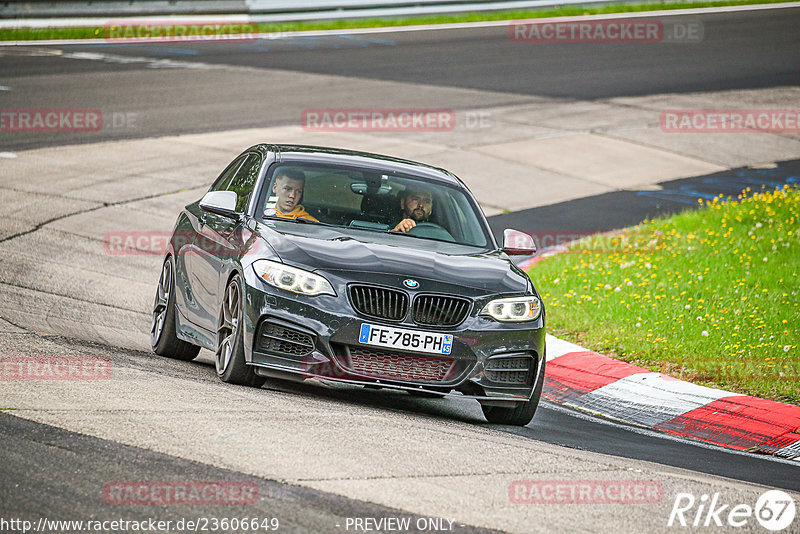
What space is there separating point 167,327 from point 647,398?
3.67 m

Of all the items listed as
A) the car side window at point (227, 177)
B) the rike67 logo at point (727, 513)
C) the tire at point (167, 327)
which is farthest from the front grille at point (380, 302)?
the car side window at point (227, 177)

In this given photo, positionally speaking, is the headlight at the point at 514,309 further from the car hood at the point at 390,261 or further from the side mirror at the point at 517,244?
the side mirror at the point at 517,244

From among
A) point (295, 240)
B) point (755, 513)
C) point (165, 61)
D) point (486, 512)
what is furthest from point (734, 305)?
point (165, 61)

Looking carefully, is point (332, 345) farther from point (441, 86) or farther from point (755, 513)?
point (441, 86)

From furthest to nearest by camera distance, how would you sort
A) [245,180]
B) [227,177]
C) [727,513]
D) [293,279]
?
[227,177] < [245,180] < [293,279] < [727,513]

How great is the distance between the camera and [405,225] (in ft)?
29.0

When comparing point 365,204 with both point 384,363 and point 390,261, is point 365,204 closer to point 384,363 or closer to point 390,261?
point 390,261

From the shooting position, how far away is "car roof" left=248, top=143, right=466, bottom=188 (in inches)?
361

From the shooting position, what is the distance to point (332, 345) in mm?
7496

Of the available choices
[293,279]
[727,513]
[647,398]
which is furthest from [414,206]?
[727,513]

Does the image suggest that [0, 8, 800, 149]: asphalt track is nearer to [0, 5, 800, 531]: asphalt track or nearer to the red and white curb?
[0, 5, 800, 531]: asphalt track

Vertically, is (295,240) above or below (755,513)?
above

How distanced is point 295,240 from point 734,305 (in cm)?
518

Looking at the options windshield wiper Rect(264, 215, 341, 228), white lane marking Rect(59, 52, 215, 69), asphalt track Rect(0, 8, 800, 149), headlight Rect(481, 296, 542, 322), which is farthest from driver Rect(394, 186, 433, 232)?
white lane marking Rect(59, 52, 215, 69)
